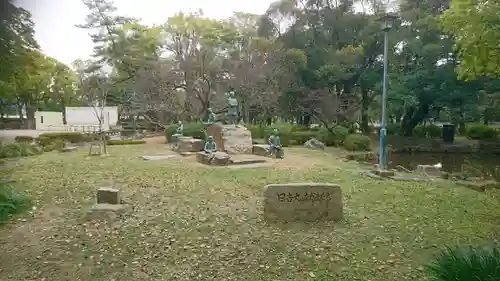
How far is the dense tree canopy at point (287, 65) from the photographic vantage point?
14.2 meters

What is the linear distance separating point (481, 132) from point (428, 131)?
2.34m

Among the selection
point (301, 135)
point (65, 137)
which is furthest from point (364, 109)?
point (65, 137)

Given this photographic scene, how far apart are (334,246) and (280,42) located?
47.3 ft

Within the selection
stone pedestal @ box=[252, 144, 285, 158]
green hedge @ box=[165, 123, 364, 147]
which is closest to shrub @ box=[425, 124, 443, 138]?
green hedge @ box=[165, 123, 364, 147]

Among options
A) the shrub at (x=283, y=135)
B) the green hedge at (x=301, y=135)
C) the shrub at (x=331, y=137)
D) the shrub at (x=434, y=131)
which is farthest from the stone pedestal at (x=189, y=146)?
the shrub at (x=434, y=131)

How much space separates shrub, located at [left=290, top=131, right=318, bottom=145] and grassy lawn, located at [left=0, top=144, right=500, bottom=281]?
827cm

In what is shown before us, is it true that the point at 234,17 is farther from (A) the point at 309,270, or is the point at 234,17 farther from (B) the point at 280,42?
(A) the point at 309,270

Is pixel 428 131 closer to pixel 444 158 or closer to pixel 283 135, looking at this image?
pixel 444 158

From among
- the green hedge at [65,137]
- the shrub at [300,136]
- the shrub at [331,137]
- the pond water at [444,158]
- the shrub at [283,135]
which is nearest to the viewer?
the green hedge at [65,137]

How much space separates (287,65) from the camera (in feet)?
51.8

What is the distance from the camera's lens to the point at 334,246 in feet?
11.1

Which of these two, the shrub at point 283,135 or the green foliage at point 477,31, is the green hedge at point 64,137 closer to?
the shrub at point 283,135

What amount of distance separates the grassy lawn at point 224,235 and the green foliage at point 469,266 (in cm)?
46

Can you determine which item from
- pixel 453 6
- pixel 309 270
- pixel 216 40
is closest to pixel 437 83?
pixel 216 40
